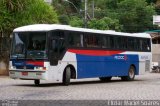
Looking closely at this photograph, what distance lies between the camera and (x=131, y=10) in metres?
81.4

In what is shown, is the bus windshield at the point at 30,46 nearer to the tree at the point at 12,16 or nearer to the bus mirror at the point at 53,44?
the bus mirror at the point at 53,44

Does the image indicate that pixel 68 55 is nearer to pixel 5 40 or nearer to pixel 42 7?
pixel 5 40

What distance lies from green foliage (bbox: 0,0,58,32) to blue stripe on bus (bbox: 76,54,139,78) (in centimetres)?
940

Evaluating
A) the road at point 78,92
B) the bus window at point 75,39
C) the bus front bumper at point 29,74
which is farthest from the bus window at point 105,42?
the bus front bumper at point 29,74

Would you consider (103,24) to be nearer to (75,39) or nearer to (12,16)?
(12,16)

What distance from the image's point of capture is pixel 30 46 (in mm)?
24234

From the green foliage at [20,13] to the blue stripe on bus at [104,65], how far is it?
30.8 ft

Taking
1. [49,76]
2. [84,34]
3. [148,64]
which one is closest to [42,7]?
[148,64]

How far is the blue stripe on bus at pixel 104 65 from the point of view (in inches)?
1046

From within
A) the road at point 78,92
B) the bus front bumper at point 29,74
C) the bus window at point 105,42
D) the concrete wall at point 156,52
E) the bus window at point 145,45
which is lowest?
the concrete wall at point 156,52

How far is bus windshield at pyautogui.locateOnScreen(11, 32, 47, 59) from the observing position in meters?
24.0

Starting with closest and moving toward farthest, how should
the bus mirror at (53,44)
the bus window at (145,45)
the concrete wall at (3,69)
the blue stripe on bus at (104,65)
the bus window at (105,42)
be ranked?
the bus mirror at (53,44), the blue stripe on bus at (104,65), the bus window at (105,42), the bus window at (145,45), the concrete wall at (3,69)

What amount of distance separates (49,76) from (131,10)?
5891 centimetres

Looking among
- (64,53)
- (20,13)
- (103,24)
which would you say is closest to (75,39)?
(64,53)
